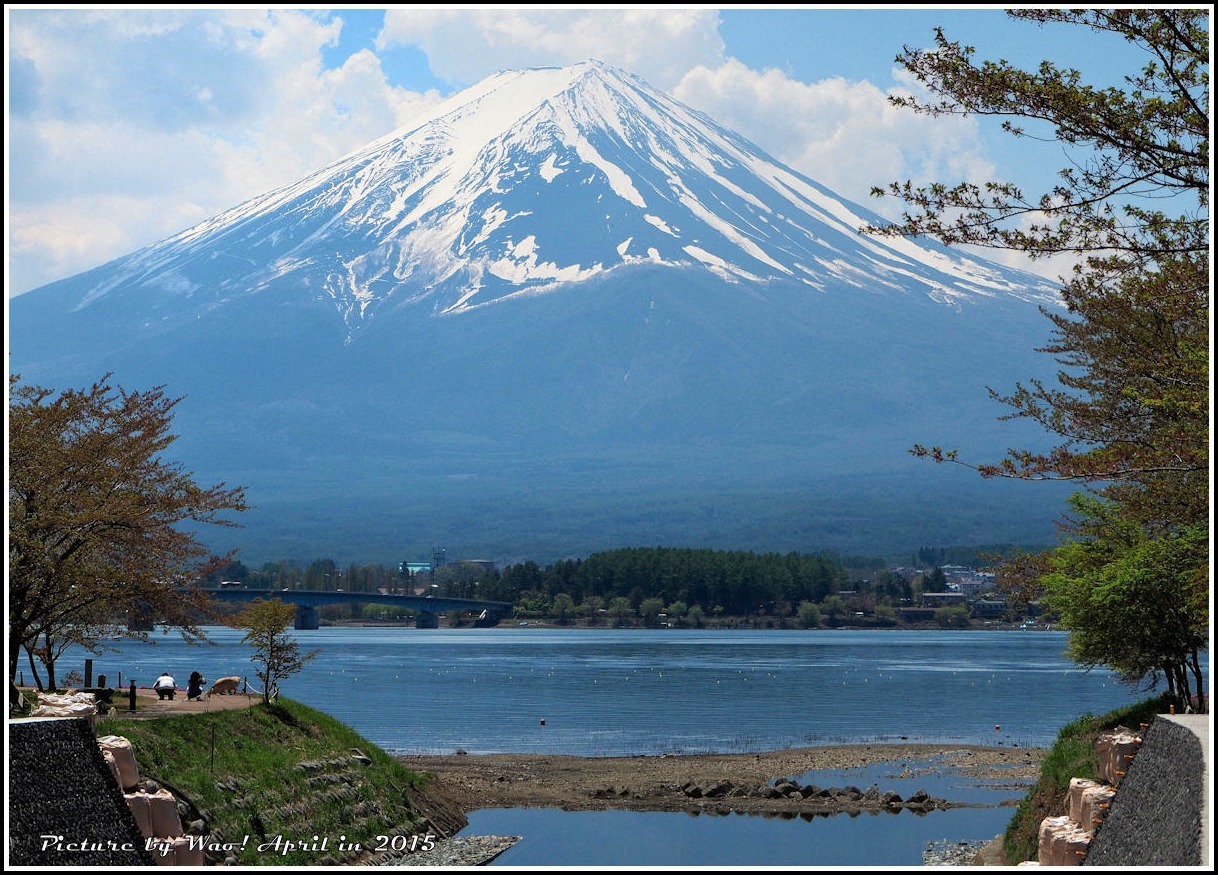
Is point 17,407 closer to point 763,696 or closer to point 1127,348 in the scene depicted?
point 1127,348

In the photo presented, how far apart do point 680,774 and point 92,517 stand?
23.8 metres

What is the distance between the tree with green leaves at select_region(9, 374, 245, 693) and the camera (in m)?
29.1

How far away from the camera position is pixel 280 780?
31156 millimetres

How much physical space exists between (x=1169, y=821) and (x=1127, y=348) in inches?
543

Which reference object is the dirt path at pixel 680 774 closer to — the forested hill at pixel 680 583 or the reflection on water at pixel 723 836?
the reflection on water at pixel 723 836

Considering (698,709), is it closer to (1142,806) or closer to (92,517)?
(92,517)

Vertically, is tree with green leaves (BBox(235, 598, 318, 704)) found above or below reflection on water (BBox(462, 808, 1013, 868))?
above

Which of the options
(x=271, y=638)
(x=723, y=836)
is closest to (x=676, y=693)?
(x=723, y=836)

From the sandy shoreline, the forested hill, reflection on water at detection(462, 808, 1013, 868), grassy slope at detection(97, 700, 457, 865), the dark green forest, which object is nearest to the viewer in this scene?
grassy slope at detection(97, 700, 457, 865)

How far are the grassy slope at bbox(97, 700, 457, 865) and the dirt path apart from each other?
5.03m

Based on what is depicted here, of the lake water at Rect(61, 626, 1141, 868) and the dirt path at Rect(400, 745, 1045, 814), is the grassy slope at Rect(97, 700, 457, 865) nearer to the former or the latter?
the lake water at Rect(61, 626, 1141, 868)

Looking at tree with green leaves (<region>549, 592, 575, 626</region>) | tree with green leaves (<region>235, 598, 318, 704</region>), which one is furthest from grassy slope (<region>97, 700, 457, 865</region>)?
tree with green leaves (<region>549, 592, 575, 626</region>)

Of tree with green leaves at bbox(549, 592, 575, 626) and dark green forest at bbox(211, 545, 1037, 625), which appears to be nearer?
dark green forest at bbox(211, 545, 1037, 625)

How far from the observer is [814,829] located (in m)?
38.2
